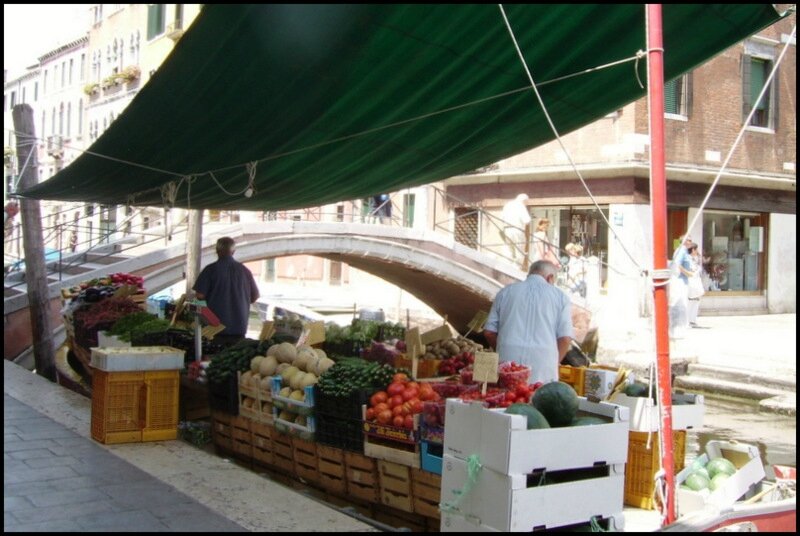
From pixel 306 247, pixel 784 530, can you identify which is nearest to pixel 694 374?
pixel 306 247

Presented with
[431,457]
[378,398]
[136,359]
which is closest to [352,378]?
[378,398]

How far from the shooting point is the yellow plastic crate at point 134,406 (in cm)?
609

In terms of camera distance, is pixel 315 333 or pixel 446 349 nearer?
pixel 315 333

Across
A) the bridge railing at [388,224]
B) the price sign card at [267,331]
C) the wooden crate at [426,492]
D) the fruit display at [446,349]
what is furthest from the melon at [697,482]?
the bridge railing at [388,224]

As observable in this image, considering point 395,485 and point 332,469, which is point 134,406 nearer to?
point 332,469

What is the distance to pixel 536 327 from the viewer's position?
6.09 metres

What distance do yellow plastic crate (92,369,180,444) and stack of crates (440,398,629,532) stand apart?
110 inches

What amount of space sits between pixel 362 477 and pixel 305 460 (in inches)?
25.8

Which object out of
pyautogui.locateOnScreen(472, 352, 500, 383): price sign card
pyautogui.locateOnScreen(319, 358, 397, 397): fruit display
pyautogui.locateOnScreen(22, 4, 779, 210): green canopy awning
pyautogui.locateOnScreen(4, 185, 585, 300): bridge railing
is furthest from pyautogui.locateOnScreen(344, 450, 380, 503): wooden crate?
pyautogui.locateOnScreen(4, 185, 585, 300): bridge railing

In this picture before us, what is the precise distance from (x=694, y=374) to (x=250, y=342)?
28.4 feet

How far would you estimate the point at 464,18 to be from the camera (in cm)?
443

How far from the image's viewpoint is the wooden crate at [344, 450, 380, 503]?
5344 mm

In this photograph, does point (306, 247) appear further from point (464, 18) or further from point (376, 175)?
point (464, 18)

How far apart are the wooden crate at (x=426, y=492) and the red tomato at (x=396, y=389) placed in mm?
502
